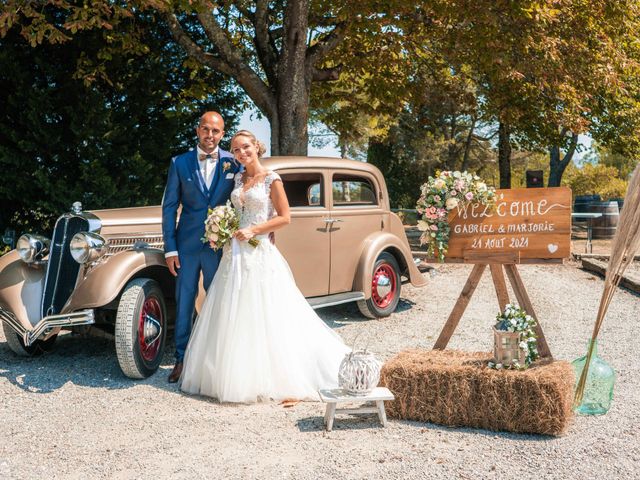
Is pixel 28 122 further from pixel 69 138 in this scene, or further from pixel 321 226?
pixel 321 226

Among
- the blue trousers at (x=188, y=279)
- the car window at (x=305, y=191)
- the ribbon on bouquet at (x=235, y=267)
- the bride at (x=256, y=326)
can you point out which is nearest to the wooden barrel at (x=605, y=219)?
the car window at (x=305, y=191)

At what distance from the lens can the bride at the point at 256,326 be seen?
4.51 m

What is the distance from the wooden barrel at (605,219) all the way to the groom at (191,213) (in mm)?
14008

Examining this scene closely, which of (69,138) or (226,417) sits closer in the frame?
(226,417)

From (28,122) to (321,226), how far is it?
605cm

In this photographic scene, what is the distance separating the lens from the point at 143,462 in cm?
348

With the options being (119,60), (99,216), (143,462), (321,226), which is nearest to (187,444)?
(143,462)

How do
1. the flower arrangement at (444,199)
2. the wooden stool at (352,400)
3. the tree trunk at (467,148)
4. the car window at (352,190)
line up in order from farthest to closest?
the tree trunk at (467,148), the car window at (352,190), the flower arrangement at (444,199), the wooden stool at (352,400)

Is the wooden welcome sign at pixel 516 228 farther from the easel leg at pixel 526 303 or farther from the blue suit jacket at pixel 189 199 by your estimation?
the blue suit jacket at pixel 189 199

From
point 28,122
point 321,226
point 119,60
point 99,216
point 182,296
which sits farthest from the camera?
point 119,60

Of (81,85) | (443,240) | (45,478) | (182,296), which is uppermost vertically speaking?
(81,85)

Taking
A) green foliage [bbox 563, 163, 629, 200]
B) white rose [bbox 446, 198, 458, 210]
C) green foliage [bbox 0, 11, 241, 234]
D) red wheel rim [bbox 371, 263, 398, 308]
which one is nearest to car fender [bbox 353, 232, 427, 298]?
red wheel rim [bbox 371, 263, 398, 308]

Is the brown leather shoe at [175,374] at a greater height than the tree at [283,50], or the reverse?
the tree at [283,50]

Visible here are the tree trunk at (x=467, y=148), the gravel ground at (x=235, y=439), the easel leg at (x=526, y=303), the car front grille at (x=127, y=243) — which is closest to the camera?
the gravel ground at (x=235, y=439)
